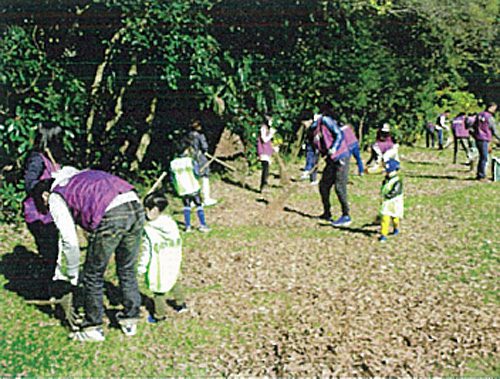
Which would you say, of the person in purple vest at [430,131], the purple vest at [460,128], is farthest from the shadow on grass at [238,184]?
the person in purple vest at [430,131]

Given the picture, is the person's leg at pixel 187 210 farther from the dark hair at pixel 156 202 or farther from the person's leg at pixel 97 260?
the person's leg at pixel 97 260

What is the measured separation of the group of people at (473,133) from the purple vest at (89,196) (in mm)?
10557

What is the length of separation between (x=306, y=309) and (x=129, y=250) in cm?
237

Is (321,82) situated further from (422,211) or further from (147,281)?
(147,281)

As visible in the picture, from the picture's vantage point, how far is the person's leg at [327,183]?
11680 millimetres

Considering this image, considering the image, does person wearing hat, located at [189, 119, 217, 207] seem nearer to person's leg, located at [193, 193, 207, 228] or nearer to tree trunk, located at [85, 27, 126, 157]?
person's leg, located at [193, 193, 207, 228]

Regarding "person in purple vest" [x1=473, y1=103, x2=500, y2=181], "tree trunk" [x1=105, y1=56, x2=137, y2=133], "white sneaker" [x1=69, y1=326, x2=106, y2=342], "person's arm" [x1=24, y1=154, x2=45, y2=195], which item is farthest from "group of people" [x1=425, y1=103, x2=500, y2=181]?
"white sneaker" [x1=69, y1=326, x2=106, y2=342]

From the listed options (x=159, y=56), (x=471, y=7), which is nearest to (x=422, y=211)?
(x=159, y=56)

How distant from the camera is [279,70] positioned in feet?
61.0

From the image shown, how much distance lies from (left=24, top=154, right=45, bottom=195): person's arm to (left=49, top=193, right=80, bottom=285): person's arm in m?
1.07

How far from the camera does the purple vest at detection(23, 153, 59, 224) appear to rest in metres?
7.73

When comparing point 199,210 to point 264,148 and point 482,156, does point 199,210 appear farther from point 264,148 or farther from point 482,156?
point 482,156

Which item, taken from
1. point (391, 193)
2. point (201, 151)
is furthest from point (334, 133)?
point (201, 151)

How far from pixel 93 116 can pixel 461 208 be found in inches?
301
